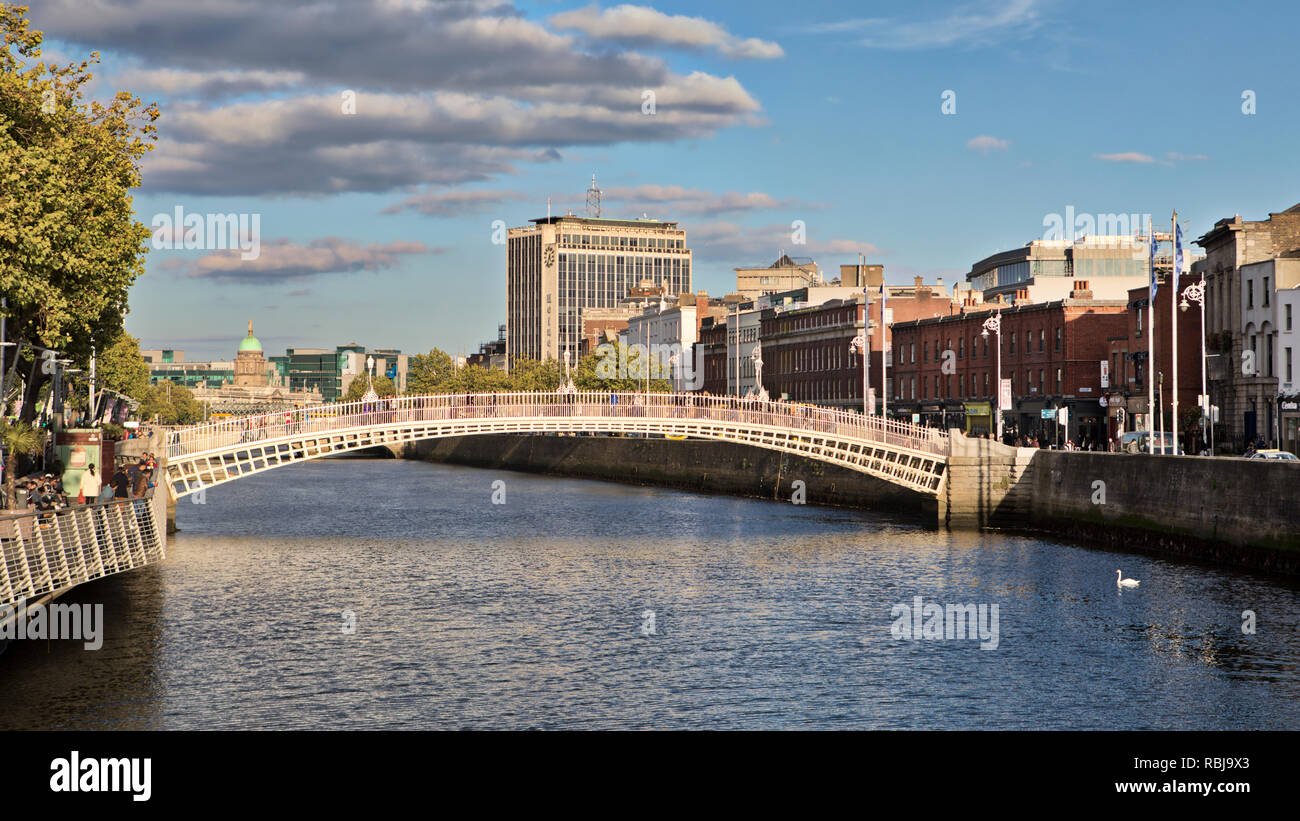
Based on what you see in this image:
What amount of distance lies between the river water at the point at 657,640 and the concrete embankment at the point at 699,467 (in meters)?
15.4

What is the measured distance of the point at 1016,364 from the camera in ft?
301

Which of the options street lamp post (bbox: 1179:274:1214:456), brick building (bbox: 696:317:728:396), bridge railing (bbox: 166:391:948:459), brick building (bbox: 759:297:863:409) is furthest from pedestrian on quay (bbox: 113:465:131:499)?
brick building (bbox: 696:317:728:396)

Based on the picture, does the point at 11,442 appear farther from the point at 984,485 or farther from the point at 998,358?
the point at 998,358

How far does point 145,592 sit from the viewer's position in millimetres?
41250

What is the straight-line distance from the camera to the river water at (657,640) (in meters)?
26.9

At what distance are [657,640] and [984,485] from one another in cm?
3156

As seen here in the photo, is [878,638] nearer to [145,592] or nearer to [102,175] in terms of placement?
[145,592]

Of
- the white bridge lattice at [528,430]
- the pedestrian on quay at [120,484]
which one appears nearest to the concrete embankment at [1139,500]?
the white bridge lattice at [528,430]

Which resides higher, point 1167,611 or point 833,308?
point 833,308

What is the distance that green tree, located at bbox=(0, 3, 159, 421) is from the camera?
118 feet
